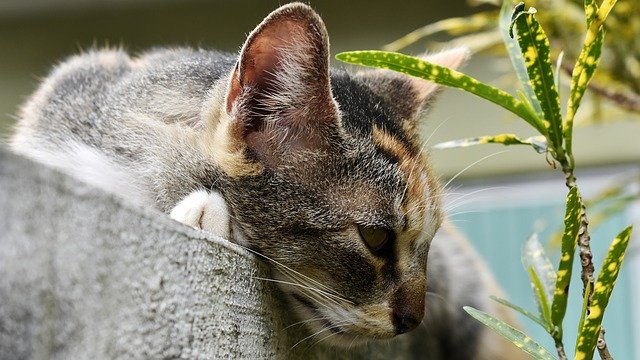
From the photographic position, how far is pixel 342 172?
3.52 ft

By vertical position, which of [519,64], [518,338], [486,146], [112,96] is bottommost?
[518,338]

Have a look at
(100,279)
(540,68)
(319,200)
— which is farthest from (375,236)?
(100,279)

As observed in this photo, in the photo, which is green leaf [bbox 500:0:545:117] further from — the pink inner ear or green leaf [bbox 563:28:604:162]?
the pink inner ear

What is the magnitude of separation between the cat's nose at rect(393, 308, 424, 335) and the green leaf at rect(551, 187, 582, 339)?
267 mm

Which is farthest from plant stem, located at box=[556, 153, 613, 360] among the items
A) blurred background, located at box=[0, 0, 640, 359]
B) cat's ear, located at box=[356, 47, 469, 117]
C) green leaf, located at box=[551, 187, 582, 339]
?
blurred background, located at box=[0, 0, 640, 359]

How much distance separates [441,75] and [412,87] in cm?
52

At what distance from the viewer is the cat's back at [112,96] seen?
1.21m

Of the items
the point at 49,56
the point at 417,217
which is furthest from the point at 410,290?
the point at 49,56

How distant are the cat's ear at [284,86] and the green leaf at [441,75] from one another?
13 centimetres

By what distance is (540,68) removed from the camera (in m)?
0.83

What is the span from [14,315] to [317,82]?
56 cm

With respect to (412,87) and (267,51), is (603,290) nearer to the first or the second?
(267,51)

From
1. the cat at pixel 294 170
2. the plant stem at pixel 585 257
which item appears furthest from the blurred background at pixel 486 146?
the plant stem at pixel 585 257

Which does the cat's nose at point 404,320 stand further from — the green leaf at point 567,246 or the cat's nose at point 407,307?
the green leaf at point 567,246
